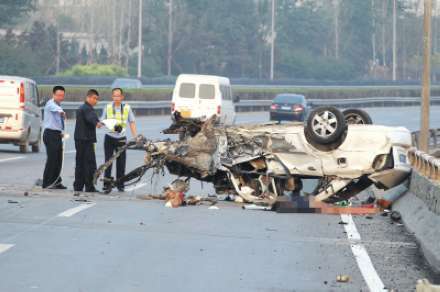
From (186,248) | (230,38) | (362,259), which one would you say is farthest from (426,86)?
(230,38)

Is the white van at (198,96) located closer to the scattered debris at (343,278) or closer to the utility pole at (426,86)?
the utility pole at (426,86)

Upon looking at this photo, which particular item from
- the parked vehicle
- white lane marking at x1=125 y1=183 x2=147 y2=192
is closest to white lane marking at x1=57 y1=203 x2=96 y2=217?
white lane marking at x1=125 y1=183 x2=147 y2=192

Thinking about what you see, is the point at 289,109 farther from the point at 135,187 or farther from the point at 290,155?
the point at 290,155

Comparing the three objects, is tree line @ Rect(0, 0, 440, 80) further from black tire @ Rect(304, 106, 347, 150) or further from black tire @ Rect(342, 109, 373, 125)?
black tire @ Rect(304, 106, 347, 150)

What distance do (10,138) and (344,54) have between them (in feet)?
349

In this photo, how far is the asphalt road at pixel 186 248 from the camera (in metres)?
9.84

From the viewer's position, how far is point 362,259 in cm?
1163

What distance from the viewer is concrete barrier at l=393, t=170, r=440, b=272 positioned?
463 inches

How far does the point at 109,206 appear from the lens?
630 inches

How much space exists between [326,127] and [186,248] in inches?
192

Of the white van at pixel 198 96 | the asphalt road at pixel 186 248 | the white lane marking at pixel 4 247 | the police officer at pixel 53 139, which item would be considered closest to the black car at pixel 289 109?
the white van at pixel 198 96

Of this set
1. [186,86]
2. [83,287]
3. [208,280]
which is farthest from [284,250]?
[186,86]

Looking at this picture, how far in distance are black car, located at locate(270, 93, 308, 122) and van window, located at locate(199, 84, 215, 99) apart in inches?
699

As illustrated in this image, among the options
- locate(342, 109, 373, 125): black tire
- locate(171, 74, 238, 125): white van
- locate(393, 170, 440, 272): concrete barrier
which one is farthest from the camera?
locate(171, 74, 238, 125): white van
